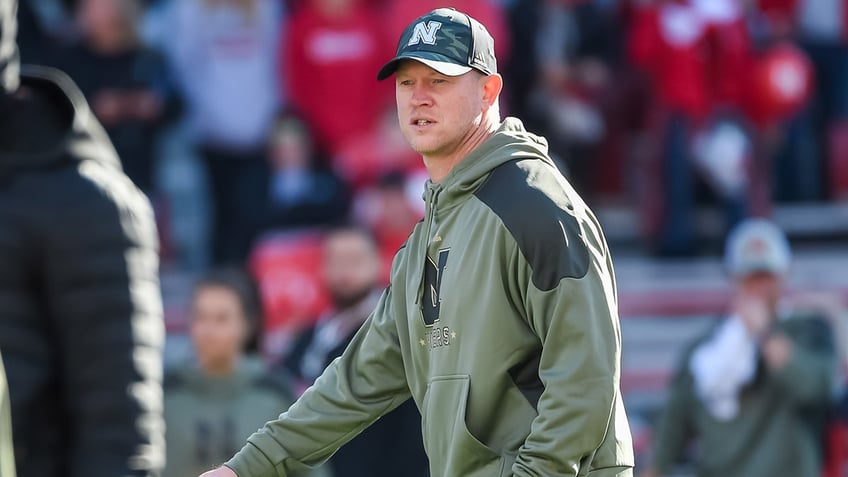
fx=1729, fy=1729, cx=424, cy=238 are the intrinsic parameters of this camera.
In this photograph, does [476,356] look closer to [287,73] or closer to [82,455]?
[82,455]

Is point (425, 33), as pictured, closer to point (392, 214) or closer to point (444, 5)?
point (392, 214)

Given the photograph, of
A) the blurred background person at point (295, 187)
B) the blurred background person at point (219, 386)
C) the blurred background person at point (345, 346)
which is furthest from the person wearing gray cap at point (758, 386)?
the blurred background person at point (295, 187)

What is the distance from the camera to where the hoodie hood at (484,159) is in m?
3.32

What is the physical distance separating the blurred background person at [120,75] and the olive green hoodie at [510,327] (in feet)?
18.9

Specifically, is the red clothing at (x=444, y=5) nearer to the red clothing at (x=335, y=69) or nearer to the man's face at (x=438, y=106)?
the red clothing at (x=335, y=69)

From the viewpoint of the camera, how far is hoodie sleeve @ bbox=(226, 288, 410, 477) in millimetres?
3576

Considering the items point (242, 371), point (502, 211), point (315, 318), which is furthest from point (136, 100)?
point (502, 211)

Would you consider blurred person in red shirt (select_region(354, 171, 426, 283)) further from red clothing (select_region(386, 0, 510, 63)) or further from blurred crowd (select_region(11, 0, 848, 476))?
red clothing (select_region(386, 0, 510, 63))

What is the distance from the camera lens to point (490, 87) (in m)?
3.43

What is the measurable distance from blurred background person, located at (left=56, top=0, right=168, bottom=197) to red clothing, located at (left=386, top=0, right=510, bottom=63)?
1.25 meters

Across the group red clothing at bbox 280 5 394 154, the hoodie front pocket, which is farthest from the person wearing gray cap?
the hoodie front pocket

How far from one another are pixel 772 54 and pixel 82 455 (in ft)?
22.9

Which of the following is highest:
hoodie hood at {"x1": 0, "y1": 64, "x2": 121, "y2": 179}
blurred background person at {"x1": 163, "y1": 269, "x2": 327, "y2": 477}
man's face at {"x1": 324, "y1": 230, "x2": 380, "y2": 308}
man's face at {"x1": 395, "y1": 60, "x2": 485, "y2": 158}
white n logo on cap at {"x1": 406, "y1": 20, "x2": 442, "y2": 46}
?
white n logo on cap at {"x1": 406, "y1": 20, "x2": 442, "y2": 46}

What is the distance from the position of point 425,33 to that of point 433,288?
499mm
